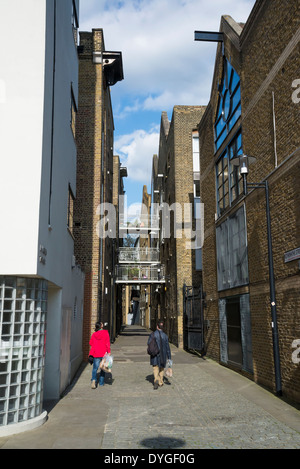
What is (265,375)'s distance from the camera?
10500 millimetres

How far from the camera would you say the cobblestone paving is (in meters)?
6.17

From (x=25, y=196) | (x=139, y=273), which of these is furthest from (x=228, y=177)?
(x=139, y=273)

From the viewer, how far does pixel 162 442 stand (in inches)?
243

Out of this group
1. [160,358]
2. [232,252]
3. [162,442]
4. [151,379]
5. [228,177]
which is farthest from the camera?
[228,177]

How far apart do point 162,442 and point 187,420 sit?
4.94 ft

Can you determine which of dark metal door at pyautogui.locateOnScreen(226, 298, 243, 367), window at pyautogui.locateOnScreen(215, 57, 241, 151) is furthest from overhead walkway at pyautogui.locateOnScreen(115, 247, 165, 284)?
window at pyautogui.locateOnScreen(215, 57, 241, 151)

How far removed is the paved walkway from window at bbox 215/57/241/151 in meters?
8.22

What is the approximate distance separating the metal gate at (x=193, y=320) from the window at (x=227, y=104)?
21.4ft

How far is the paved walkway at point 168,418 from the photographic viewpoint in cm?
612

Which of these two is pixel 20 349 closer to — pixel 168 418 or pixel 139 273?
pixel 168 418

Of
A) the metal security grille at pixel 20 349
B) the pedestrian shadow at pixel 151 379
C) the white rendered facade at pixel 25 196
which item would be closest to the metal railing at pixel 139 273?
the pedestrian shadow at pixel 151 379

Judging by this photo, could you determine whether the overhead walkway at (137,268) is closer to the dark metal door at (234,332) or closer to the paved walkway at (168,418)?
the dark metal door at (234,332)

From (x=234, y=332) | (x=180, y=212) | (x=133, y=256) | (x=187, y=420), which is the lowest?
(x=187, y=420)
